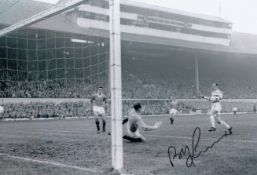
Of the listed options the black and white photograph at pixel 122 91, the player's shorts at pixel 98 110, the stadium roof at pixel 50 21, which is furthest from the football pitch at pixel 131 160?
the stadium roof at pixel 50 21

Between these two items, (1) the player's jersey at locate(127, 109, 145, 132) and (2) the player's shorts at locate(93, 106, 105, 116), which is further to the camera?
(2) the player's shorts at locate(93, 106, 105, 116)

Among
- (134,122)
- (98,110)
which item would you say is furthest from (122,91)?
(134,122)

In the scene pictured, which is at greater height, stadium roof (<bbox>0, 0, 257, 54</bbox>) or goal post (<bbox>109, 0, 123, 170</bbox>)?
stadium roof (<bbox>0, 0, 257, 54</bbox>)

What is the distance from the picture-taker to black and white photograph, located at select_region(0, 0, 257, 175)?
25.3ft

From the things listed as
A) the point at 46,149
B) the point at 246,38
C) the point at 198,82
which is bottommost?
the point at 46,149

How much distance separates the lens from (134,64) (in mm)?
43625

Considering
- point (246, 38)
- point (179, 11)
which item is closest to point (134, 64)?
point (179, 11)

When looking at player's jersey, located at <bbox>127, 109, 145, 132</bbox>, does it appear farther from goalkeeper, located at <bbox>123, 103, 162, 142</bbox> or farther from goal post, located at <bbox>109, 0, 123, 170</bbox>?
goal post, located at <bbox>109, 0, 123, 170</bbox>

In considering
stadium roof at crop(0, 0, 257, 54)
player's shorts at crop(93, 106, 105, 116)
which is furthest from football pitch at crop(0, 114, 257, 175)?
stadium roof at crop(0, 0, 257, 54)

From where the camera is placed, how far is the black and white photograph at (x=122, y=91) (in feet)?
25.3

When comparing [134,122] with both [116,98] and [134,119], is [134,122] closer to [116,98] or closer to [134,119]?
[134,119]

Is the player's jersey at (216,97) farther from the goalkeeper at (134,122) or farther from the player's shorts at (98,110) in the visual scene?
the player's shorts at (98,110)

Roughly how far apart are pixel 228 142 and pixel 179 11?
42861mm

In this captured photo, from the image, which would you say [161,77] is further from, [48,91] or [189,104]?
[48,91]
